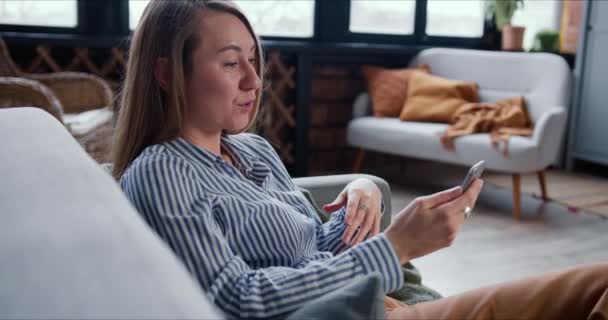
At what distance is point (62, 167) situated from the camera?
767 mm

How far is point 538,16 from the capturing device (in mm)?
4613

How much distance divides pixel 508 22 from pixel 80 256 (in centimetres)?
415

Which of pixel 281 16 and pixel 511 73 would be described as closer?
pixel 511 73

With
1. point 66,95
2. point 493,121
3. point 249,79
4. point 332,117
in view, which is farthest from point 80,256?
point 332,117

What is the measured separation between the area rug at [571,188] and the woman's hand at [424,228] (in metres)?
2.58

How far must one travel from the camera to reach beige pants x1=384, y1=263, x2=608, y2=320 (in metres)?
0.85

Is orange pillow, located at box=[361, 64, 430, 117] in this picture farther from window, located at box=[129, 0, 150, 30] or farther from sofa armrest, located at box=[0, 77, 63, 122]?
sofa armrest, located at box=[0, 77, 63, 122]

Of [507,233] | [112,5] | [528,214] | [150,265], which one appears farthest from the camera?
[112,5]

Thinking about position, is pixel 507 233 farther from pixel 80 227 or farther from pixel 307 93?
pixel 80 227

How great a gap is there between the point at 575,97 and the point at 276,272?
3676 mm

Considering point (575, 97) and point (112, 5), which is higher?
point (112, 5)

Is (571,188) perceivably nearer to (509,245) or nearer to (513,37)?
(513,37)

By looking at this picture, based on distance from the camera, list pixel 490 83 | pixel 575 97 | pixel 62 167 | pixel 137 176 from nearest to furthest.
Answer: pixel 62 167 < pixel 137 176 < pixel 490 83 < pixel 575 97

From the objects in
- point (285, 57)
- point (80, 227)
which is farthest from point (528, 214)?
point (80, 227)
